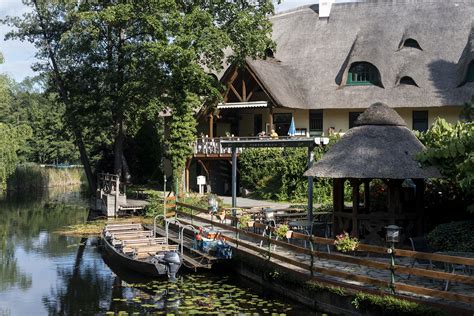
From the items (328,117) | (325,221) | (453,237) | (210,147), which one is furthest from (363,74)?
(453,237)

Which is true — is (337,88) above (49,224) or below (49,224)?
above

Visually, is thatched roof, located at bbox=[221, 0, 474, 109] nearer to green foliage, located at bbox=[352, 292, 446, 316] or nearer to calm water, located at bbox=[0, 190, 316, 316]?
calm water, located at bbox=[0, 190, 316, 316]

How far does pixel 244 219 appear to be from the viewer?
64.5ft

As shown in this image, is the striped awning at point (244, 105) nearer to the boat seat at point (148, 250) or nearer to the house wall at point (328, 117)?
the house wall at point (328, 117)

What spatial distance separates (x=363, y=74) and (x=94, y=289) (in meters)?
23.4

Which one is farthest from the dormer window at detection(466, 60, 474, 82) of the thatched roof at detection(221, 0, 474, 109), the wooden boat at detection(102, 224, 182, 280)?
the wooden boat at detection(102, 224, 182, 280)

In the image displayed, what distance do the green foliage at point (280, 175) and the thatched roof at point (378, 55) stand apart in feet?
10.4

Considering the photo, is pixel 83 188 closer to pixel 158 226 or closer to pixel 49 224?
pixel 49 224

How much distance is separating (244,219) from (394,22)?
949 inches

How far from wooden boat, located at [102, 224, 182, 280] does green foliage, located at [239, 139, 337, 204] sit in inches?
425

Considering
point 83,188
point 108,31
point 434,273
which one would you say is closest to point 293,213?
point 434,273

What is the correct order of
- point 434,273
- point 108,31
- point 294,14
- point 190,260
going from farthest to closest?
point 294,14 → point 108,31 → point 190,260 → point 434,273

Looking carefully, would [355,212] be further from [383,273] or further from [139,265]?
[139,265]

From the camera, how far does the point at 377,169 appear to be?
1617 centimetres
